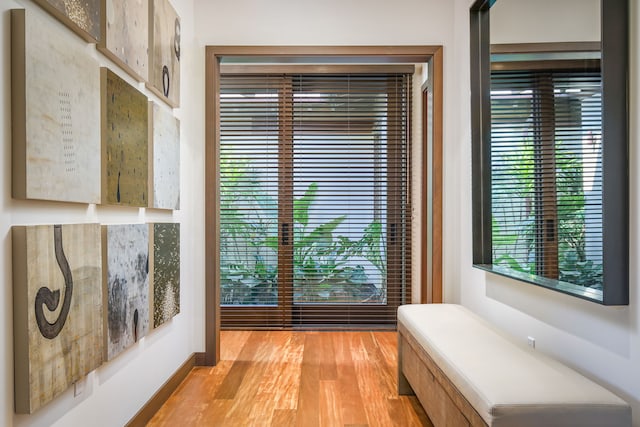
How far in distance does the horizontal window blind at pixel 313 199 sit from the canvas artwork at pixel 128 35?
218 cm

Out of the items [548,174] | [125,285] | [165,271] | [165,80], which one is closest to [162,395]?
[165,271]

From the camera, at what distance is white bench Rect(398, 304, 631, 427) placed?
1431 mm

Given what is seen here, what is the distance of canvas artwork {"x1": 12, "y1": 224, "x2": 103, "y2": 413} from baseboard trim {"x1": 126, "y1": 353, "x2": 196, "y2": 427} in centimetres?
66

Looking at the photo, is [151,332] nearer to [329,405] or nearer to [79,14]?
[329,405]

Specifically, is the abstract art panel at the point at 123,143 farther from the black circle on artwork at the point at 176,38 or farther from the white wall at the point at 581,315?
the white wall at the point at 581,315

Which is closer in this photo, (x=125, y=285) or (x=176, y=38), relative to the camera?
(x=125, y=285)

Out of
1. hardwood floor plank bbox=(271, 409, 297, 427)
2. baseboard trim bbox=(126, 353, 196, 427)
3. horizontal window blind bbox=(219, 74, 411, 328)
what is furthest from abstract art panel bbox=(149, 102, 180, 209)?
horizontal window blind bbox=(219, 74, 411, 328)

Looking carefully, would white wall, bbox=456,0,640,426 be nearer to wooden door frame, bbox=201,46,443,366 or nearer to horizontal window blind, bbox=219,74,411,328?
wooden door frame, bbox=201,46,443,366

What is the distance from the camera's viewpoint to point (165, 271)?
2.72m

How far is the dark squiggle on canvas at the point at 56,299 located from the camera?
1470 millimetres

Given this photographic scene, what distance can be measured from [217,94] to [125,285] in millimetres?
1753
